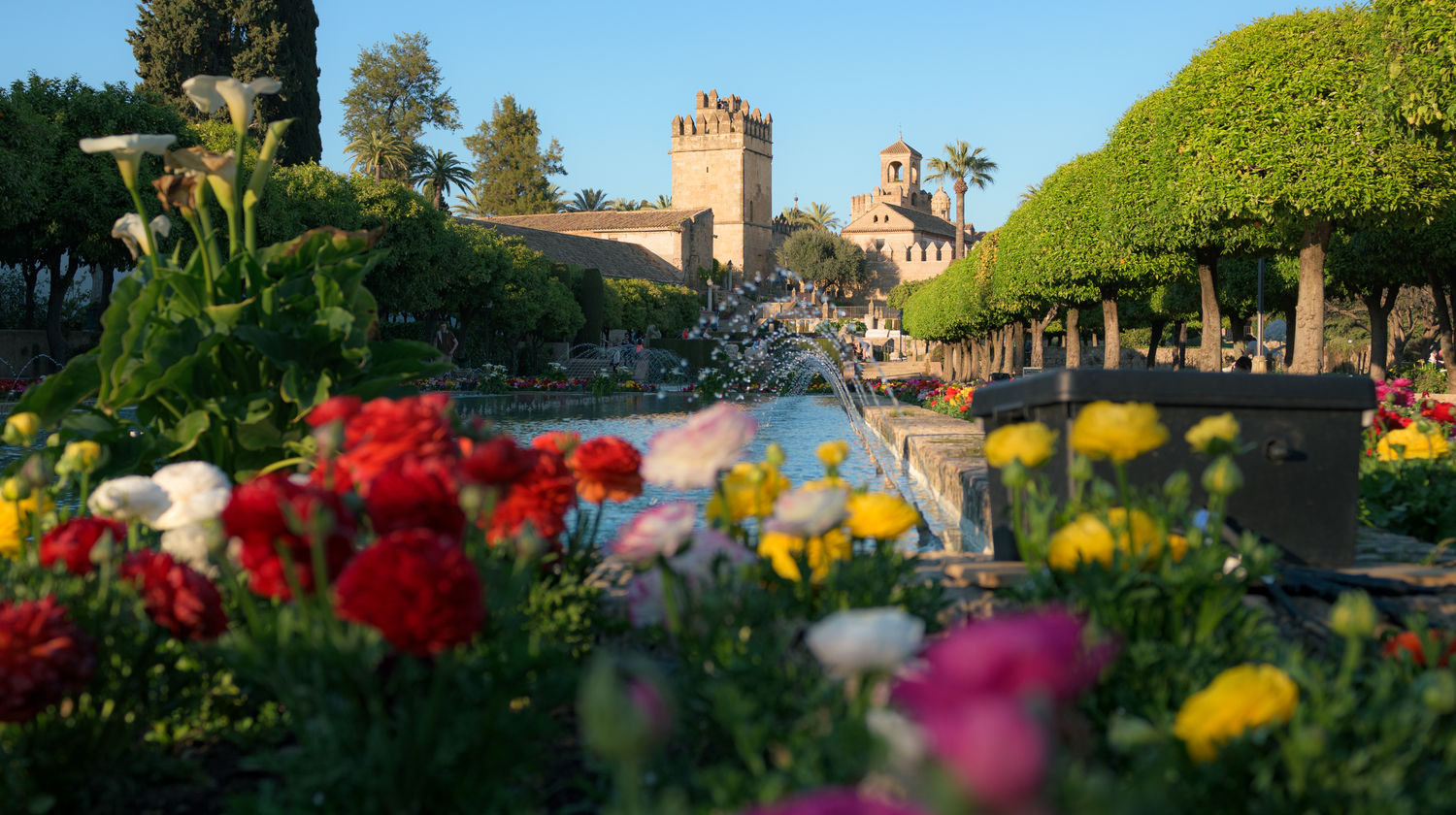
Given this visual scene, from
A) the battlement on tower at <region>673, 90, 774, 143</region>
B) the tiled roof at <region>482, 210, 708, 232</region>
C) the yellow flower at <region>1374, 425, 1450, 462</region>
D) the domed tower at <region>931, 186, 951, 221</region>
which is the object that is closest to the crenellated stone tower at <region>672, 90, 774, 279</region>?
the battlement on tower at <region>673, 90, 774, 143</region>

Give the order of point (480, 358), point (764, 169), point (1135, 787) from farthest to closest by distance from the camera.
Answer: point (764, 169) < point (480, 358) < point (1135, 787)

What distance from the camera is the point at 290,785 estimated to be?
159cm

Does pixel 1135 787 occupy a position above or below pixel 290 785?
above

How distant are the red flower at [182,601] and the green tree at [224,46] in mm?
33483

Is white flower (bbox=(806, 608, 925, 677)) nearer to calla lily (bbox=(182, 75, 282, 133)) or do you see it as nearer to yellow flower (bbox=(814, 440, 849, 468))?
yellow flower (bbox=(814, 440, 849, 468))

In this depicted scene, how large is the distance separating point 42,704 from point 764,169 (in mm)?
94710

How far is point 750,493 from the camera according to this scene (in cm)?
237

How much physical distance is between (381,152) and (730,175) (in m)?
44.3

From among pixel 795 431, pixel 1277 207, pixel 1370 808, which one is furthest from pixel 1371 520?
pixel 1277 207

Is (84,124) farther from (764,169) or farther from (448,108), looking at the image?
(764,169)

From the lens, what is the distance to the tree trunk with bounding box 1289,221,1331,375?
13.7 metres

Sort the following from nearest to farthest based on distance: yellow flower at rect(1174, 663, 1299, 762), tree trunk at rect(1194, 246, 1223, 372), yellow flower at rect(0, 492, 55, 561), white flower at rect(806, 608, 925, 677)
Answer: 1. white flower at rect(806, 608, 925, 677)
2. yellow flower at rect(1174, 663, 1299, 762)
3. yellow flower at rect(0, 492, 55, 561)
4. tree trunk at rect(1194, 246, 1223, 372)

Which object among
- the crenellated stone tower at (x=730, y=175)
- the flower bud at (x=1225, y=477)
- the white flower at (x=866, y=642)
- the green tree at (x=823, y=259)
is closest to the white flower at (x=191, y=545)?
the white flower at (x=866, y=642)

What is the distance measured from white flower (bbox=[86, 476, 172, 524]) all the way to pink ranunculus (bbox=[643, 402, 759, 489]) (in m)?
1.12
